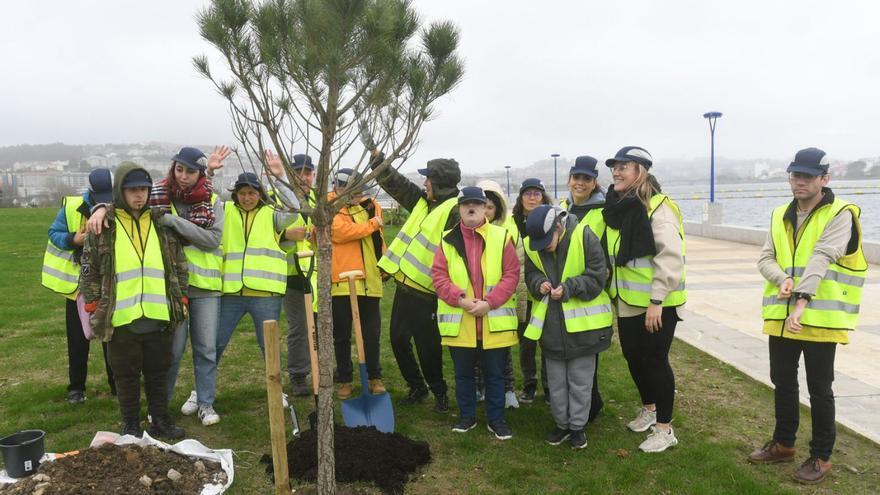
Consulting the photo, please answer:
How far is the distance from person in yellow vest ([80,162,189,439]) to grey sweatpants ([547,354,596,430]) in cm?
264

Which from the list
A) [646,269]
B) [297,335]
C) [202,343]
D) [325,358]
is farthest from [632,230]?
[202,343]

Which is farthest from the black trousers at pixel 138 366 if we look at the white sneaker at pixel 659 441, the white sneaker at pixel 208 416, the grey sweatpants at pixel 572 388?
the white sneaker at pixel 659 441

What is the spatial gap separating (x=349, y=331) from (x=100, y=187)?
222 cm

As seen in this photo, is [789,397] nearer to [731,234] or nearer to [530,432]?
[530,432]

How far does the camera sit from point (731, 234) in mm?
18172

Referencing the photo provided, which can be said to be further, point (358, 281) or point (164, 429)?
point (358, 281)

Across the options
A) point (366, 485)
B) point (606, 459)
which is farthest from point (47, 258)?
point (606, 459)

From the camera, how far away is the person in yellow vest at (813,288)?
354 centimetres

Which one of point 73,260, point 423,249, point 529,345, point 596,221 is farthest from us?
point 529,345

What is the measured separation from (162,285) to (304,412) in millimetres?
1557

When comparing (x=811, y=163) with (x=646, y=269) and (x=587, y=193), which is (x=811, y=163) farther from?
(x=587, y=193)

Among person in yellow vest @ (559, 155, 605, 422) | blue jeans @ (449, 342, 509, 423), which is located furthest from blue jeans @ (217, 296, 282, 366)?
person in yellow vest @ (559, 155, 605, 422)

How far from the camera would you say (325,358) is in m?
3.22

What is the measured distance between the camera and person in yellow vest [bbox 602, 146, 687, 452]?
4000mm
